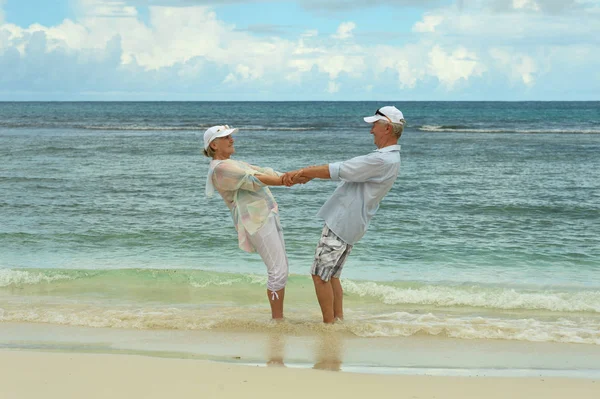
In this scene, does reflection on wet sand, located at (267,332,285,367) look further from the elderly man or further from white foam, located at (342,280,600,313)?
white foam, located at (342,280,600,313)

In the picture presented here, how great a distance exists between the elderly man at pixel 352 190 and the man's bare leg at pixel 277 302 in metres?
0.35

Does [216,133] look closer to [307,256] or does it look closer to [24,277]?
[24,277]

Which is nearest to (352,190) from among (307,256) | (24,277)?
(307,256)

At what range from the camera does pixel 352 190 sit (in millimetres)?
5719

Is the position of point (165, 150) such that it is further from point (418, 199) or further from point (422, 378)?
point (422, 378)

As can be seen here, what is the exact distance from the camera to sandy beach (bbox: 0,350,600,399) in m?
4.45

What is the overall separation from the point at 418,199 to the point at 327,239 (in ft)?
27.6

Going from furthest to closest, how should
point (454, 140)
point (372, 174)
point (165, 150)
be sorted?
point (454, 140), point (165, 150), point (372, 174)

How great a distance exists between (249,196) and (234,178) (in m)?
0.26

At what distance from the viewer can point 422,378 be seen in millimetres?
4801

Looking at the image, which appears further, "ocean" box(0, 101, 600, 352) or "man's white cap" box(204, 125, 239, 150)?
"ocean" box(0, 101, 600, 352)

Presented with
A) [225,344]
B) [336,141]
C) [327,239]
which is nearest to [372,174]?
[327,239]

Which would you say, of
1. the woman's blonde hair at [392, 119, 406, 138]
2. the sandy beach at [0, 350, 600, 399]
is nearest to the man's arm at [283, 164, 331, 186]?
the woman's blonde hair at [392, 119, 406, 138]

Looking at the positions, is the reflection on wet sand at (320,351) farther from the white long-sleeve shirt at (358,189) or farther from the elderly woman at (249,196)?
the white long-sleeve shirt at (358,189)
